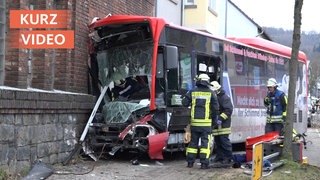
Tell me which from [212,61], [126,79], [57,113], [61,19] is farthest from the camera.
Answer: [212,61]

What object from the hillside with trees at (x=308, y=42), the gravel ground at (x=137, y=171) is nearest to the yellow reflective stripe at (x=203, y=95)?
the gravel ground at (x=137, y=171)

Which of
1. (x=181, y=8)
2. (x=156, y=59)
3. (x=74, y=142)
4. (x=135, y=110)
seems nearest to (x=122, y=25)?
(x=156, y=59)

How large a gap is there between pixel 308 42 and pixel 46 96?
42706 mm

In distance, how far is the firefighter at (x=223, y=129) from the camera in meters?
10.2

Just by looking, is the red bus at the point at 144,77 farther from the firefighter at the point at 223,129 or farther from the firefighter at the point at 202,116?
the firefighter at the point at 223,129

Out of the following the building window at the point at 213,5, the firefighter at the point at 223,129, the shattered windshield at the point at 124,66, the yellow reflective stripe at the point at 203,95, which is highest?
the building window at the point at 213,5

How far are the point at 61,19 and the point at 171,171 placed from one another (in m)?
3.73

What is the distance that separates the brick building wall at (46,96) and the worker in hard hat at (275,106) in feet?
13.3

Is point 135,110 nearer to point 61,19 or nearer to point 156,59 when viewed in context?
point 156,59

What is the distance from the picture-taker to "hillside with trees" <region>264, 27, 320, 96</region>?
3644 cm

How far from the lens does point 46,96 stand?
29.5 feet

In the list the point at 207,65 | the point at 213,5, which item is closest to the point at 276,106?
the point at 207,65

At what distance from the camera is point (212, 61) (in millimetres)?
12312

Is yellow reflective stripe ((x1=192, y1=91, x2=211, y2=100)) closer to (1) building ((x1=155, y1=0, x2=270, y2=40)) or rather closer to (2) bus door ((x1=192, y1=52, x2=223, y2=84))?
(2) bus door ((x1=192, y1=52, x2=223, y2=84))
